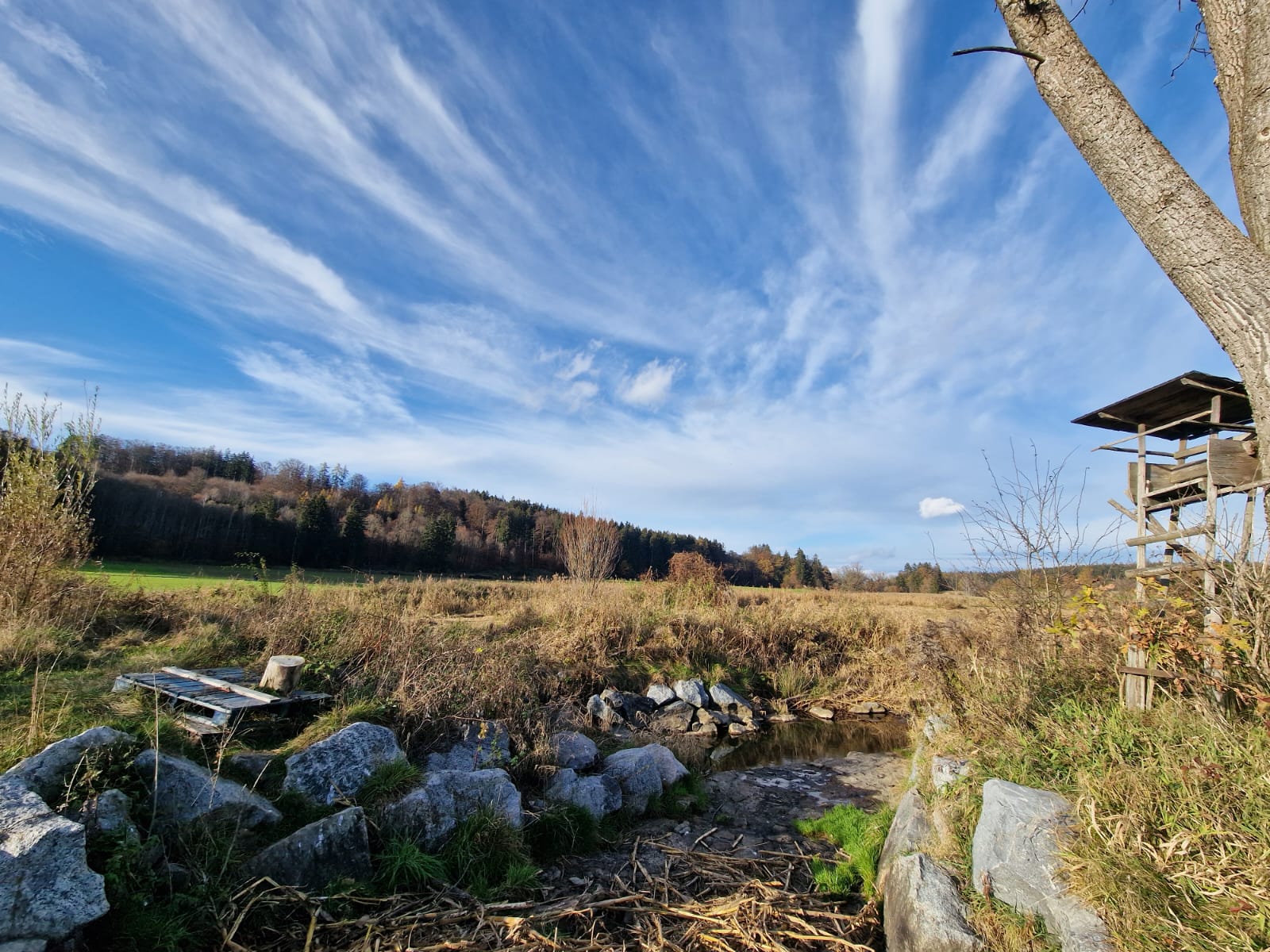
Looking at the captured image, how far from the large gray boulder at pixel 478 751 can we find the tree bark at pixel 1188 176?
6.41m

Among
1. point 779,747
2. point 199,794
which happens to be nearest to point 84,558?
point 199,794

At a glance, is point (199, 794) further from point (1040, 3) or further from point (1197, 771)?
point (1040, 3)

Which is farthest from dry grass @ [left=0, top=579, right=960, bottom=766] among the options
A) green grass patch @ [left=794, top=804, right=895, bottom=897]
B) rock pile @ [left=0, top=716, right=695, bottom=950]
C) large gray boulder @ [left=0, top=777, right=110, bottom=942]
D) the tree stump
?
green grass patch @ [left=794, top=804, right=895, bottom=897]

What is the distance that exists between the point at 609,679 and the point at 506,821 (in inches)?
270

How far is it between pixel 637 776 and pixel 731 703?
552 cm

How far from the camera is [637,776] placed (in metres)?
6.89

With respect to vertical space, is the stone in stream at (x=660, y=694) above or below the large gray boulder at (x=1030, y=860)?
below

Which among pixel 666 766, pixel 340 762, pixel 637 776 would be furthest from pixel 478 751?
pixel 666 766

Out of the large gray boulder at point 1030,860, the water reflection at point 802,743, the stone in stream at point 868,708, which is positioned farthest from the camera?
the stone in stream at point 868,708

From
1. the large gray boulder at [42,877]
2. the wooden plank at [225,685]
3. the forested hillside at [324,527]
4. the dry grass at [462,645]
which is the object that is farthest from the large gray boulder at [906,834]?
the forested hillside at [324,527]

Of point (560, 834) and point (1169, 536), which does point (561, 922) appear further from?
point (1169, 536)

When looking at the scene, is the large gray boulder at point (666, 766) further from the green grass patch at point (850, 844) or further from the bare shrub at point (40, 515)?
the bare shrub at point (40, 515)

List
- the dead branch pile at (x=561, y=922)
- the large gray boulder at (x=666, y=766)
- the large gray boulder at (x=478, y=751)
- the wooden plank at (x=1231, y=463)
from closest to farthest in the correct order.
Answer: the dead branch pile at (x=561, y=922), the wooden plank at (x=1231, y=463), the large gray boulder at (x=478, y=751), the large gray boulder at (x=666, y=766)

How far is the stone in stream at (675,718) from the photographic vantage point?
35.8 feet
